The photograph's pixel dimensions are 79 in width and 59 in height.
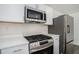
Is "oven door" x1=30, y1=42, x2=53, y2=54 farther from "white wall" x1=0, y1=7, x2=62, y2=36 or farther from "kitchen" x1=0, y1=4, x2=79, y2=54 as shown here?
"white wall" x1=0, y1=7, x2=62, y2=36

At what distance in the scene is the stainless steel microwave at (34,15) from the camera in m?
1.78

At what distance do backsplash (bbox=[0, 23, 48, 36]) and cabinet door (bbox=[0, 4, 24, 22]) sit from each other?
0.30m

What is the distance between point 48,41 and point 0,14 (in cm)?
119

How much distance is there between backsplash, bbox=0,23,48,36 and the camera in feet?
5.62

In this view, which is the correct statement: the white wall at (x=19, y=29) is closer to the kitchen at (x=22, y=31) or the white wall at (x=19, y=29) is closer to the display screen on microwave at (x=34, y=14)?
the kitchen at (x=22, y=31)

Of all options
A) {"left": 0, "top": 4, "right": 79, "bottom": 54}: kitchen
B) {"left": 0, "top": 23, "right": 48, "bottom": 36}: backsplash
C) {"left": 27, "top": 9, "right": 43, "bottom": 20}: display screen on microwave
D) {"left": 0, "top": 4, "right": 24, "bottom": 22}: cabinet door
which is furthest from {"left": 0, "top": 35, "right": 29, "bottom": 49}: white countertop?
{"left": 27, "top": 9, "right": 43, "bottom": 20}: display screen on microwave

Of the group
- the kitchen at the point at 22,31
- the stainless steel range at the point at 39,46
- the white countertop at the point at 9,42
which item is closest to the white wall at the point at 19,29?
the kitchen at the point at 22,31

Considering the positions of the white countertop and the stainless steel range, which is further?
the stainless steel range

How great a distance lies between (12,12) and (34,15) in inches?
22.3

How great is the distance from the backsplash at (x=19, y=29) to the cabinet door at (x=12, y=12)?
Result: 0.97ft

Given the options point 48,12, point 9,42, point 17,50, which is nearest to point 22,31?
point 9,42

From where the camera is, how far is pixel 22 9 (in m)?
1.74
